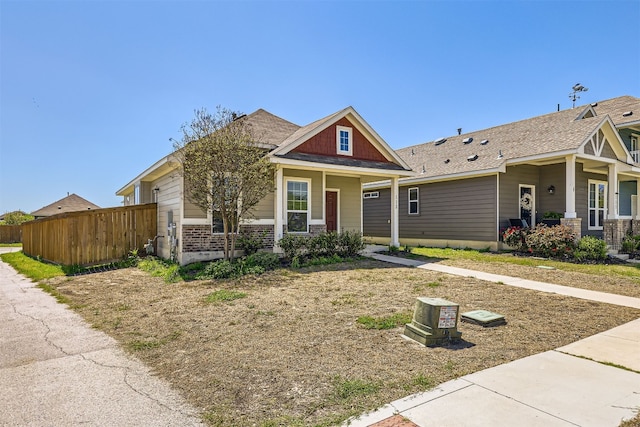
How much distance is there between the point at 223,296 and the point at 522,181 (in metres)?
13.9

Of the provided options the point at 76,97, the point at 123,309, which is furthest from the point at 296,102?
the point at 123,309

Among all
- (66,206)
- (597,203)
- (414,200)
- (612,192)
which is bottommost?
(597,203)

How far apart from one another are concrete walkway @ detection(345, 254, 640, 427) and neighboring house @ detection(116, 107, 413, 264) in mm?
9054

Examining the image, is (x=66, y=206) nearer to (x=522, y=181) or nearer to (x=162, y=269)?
(x=162, y=269)

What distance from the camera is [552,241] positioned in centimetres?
1294

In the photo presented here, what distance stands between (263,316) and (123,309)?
2.85 m

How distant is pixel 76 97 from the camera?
1479 centimetres

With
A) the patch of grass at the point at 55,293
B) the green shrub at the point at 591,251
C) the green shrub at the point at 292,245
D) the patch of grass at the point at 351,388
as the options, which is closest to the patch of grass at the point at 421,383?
the patch of grass at the point at 351,388

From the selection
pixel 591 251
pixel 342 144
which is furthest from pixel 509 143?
pixel 342 144

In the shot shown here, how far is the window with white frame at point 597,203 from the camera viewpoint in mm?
17234

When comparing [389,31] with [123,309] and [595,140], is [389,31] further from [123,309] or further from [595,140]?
[123,309]

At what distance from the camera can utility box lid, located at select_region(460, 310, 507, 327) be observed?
538 centimetres

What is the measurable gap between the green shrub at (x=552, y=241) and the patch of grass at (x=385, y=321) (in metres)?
9.77

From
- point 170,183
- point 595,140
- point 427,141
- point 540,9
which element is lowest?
point 170,183
